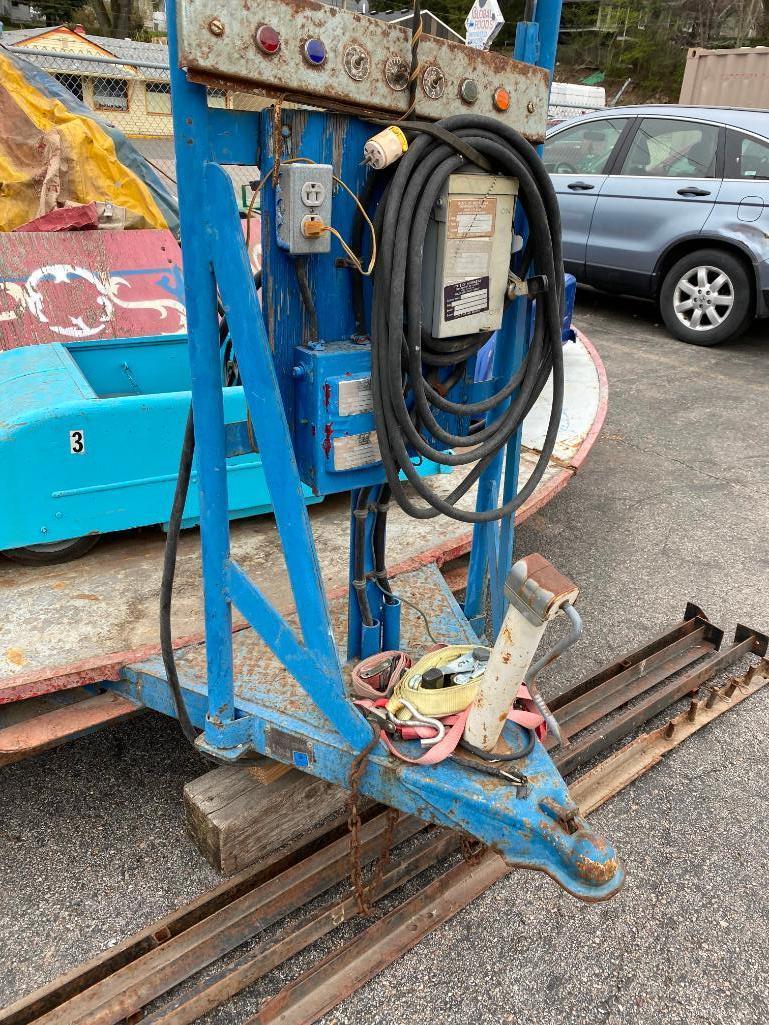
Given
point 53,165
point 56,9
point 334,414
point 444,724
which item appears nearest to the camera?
point 334,414

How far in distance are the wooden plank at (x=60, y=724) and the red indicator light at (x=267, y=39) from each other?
1.74 m

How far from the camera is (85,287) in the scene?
161 inches

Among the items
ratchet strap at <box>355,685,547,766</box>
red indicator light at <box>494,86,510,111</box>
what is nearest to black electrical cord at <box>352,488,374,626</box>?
ratchet strap at <box>355,685,547,766</box>

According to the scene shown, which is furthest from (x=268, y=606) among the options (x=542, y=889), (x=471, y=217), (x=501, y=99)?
(x=501, y=99)

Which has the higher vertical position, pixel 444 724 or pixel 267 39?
pixel 267 39

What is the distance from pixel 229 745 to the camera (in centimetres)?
208

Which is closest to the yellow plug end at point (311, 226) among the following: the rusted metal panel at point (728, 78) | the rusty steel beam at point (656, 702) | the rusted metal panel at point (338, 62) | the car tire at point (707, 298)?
the rusted metal panel at point (338, 62)

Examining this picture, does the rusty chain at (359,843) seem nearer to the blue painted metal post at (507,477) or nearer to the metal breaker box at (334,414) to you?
the metal breaker box at (334,414)

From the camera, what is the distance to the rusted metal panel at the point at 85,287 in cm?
388

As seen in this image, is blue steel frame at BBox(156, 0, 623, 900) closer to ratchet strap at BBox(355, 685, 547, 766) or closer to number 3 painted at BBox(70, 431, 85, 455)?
ratchet strap at BBox(355, 685, 547, 766)

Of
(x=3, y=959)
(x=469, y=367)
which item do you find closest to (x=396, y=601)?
(x=469, y=367)

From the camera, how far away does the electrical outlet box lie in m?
1.58

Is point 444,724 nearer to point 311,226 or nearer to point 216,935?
point 216,935

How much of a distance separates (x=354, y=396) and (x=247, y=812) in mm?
1164
